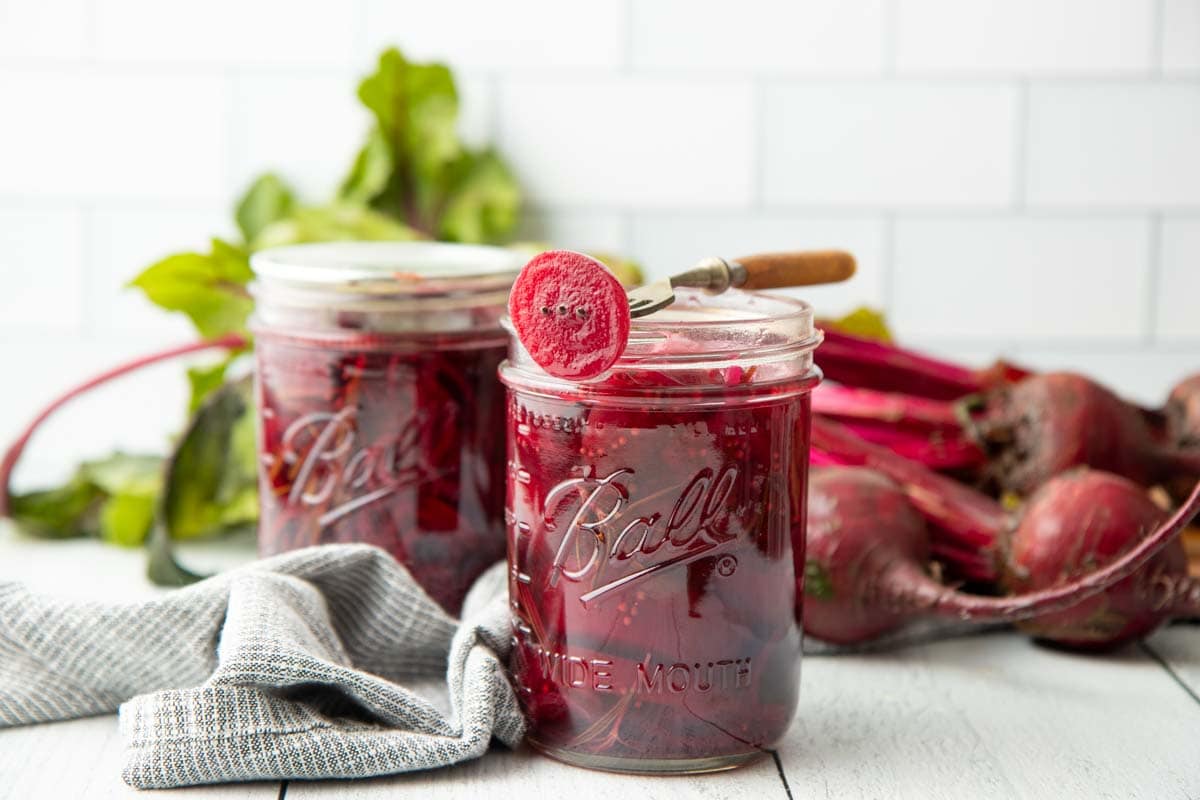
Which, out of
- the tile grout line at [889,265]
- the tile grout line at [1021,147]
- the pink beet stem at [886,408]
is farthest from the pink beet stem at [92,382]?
the tile grout line at [1021,147]

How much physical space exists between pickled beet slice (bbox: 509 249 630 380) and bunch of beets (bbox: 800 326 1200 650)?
0.99ft

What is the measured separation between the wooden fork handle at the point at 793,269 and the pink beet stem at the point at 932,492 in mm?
216

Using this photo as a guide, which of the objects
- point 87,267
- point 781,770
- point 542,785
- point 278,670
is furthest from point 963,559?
point 87,267

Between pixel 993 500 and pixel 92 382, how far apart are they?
81 cm

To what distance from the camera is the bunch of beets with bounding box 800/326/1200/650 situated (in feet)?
3.23

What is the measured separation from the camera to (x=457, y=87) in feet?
4.90

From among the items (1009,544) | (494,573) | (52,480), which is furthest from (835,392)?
(52,480)

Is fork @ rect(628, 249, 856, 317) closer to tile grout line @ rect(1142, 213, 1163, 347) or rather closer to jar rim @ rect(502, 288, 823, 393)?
jar rim @ rect(502, 288, 823, 393)

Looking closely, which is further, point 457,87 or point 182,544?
point 457,87

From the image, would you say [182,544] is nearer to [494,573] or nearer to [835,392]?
[494,573]

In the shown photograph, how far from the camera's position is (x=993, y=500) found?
1159 mm

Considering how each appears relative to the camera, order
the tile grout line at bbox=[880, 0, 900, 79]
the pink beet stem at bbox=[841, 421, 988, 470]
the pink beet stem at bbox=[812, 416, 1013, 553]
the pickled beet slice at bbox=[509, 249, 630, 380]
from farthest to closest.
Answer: the tile grout line at bbox=[880, 0, 900, 79] → the pink beet stem at bbox=[841, 421, 988, 470] → the pink beet stem at bbox=[812, 416, 1013, 553] → the pickled beet slice at bbox=[509, 249, 630, 380]

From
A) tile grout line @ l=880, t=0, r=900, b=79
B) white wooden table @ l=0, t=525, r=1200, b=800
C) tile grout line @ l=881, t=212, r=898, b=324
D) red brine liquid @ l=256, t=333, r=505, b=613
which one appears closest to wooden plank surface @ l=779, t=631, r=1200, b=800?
white wooden table @ l=0, t=525, r=1200, b=800

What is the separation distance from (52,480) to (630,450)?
3.52 feet
